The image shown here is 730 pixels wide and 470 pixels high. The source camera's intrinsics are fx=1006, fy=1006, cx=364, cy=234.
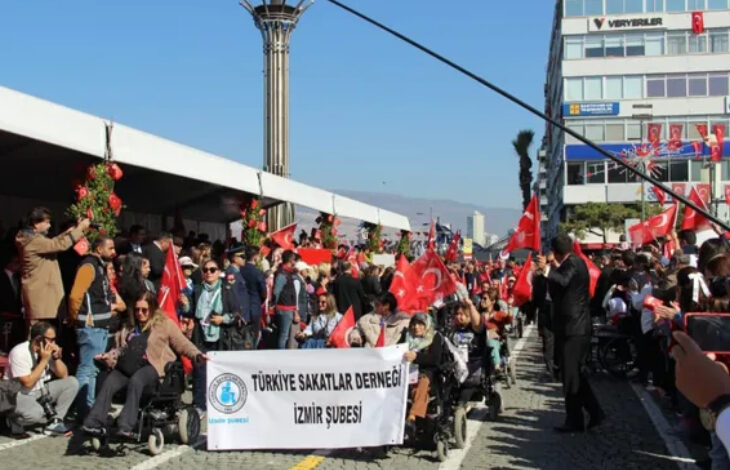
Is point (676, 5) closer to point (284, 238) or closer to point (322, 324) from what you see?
point (284, 238)

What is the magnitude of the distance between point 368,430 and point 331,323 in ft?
13.9

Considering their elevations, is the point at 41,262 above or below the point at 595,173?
below

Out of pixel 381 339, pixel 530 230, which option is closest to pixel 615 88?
pixel 530 230

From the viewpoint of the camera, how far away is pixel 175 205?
2127cm

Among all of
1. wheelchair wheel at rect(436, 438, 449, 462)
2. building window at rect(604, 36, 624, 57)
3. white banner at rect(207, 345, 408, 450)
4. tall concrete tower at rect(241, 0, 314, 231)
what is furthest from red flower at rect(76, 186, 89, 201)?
building window at rect(604, 36, 624, 57)

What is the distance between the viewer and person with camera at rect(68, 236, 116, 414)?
10000 millimetres

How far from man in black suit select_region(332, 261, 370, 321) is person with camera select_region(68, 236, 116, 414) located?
6.18m

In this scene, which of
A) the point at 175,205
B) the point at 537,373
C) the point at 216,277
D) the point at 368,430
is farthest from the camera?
the point at 175,205

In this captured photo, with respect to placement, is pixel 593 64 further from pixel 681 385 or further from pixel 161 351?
pixel 681 385

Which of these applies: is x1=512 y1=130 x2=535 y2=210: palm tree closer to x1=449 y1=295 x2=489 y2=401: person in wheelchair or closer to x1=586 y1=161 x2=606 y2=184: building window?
x1=586 y1=161 x2=606 y2=184: building window

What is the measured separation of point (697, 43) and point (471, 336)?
62.0m

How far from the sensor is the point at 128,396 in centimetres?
869

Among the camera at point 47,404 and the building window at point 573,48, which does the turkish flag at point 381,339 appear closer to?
the camera at point 47,404

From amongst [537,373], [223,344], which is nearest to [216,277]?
[223,344]
